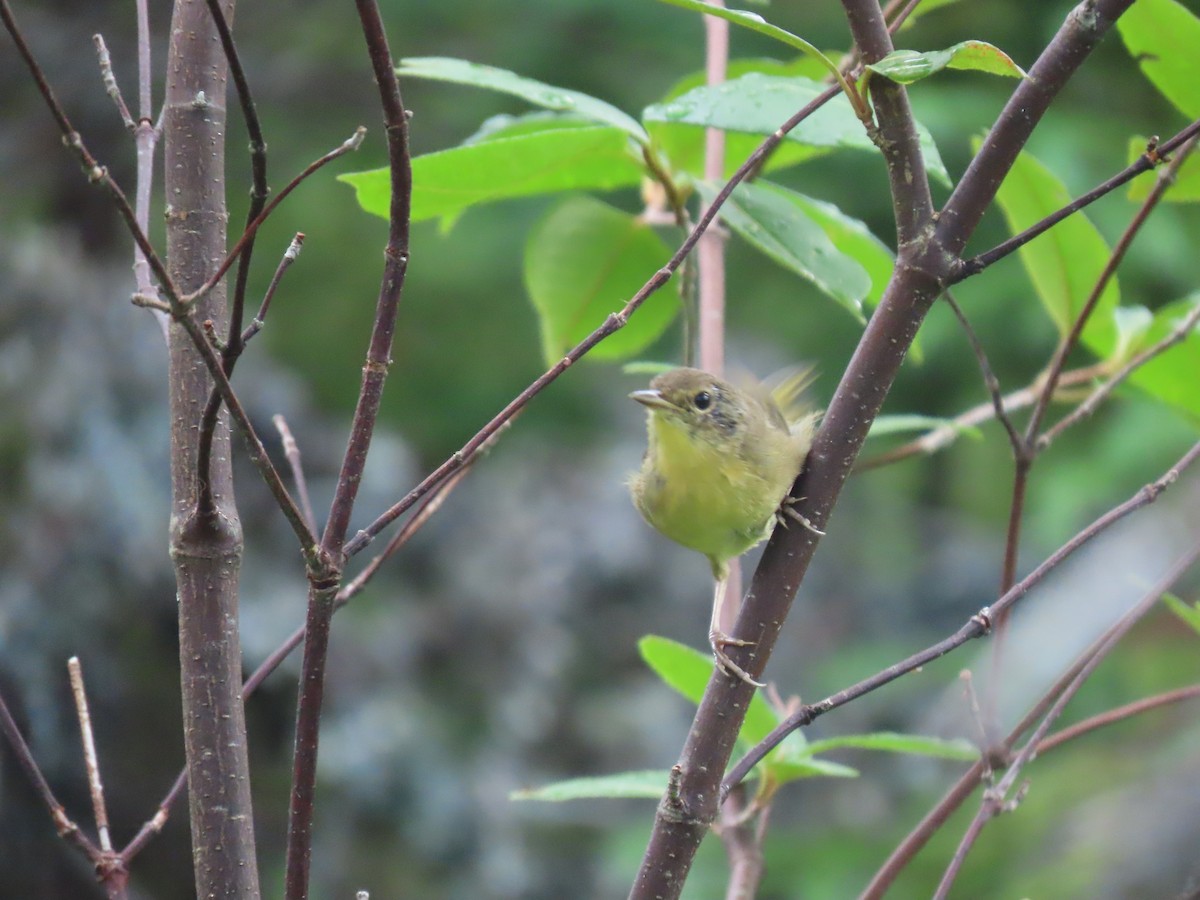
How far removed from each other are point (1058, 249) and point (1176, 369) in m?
0.18

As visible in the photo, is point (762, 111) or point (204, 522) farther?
point (762, 111)

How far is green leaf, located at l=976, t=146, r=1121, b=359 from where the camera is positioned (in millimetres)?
1312

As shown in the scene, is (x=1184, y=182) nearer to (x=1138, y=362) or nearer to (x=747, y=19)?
(x=1138, y=362)

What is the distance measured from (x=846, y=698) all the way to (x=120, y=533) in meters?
2.93

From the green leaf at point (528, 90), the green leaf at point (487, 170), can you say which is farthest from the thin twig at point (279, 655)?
the green leaf at point (528, 90)

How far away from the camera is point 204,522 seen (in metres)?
0.90

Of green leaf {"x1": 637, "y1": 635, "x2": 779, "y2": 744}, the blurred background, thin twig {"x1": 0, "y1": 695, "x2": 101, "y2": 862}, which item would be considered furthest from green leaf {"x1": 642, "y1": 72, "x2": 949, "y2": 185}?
the blurred background

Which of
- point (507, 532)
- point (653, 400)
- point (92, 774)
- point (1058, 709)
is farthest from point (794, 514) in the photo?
point (507, 532)

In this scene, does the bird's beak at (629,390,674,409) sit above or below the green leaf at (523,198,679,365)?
below

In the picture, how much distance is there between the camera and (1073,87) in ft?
16.5

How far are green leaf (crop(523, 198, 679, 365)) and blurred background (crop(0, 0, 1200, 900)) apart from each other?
6.75ft

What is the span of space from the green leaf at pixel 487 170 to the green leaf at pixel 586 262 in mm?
244

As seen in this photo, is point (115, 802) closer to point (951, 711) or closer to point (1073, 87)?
point (951, 711)

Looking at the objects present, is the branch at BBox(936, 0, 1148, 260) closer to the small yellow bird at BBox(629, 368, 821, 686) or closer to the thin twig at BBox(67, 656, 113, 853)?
the small yellow bird at BBox(629, 368, 821, 686)
